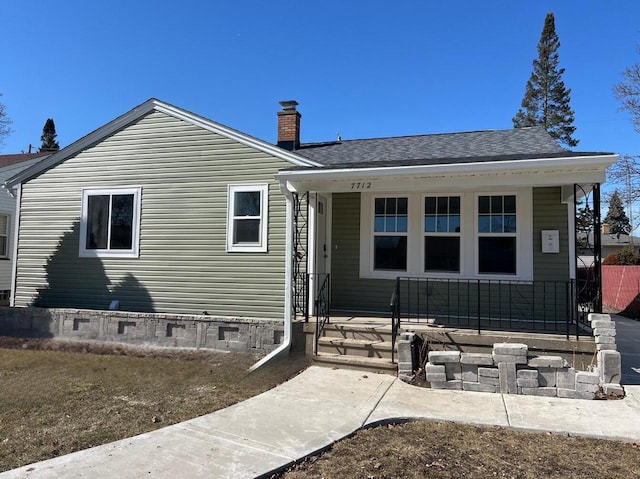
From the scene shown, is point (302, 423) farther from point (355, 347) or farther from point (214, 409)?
point (355, 347)

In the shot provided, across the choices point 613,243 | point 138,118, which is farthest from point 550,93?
point 138,118

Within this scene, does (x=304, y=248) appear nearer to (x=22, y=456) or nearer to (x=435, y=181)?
(x=435, y=181)

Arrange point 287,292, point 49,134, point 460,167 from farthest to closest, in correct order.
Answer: point 49,134 → point 287,292 → point 460,167

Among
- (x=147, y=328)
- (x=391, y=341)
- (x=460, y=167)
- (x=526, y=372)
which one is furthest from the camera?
(x=147, y=328)

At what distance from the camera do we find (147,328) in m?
8.19

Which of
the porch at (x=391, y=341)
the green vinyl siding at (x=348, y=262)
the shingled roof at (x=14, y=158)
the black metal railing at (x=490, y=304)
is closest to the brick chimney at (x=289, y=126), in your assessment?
the green vinyl siding at (x=348, y=262)

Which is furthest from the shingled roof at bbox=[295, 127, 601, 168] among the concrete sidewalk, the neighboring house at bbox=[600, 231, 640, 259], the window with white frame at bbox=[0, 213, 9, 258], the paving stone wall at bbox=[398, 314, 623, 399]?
the neighboring house at bbox=[600, 231, 640, 259]

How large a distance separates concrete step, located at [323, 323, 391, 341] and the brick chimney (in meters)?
5.13

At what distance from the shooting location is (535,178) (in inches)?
242

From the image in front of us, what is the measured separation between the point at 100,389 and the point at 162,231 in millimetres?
3969

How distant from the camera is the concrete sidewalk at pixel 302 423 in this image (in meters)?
3.38

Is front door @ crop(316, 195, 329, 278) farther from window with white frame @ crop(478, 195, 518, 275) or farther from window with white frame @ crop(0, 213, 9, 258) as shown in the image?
window with white frame @ crop(0, 213, 9, 258)

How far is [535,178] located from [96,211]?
8565mm

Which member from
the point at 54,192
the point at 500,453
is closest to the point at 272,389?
the point at 500,453
